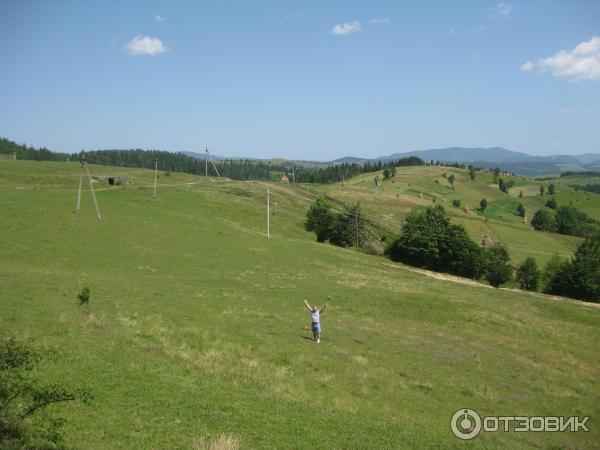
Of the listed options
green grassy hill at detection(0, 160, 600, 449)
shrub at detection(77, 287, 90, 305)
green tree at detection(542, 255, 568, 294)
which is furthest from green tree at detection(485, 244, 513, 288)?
shrub at detection(77, 287, 90, 305)

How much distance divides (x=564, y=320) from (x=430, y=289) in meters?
14.1

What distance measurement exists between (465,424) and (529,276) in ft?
267

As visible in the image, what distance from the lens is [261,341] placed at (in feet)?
84.1

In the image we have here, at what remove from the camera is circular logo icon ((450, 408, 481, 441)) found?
18.2 meters

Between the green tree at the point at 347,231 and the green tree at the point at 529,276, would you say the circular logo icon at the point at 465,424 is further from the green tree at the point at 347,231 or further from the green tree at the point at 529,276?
the green tree at the point at 529,276

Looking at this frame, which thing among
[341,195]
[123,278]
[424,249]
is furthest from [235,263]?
[341,195]

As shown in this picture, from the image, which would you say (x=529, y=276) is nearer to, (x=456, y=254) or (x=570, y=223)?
(x=456, y=254)

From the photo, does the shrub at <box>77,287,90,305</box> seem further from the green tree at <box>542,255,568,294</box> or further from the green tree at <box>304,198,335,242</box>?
the green tree at <box>542,255,568,294</box>

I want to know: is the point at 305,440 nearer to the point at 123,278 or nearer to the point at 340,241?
the point at 123,278

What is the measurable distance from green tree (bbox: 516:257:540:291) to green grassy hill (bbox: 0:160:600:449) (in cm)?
3867

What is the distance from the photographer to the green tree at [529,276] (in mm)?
90438

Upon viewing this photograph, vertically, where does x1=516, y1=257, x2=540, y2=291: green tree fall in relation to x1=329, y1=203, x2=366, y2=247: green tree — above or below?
below

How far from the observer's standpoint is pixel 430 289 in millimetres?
53125

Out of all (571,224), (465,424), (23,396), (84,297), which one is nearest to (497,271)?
(465,424)
